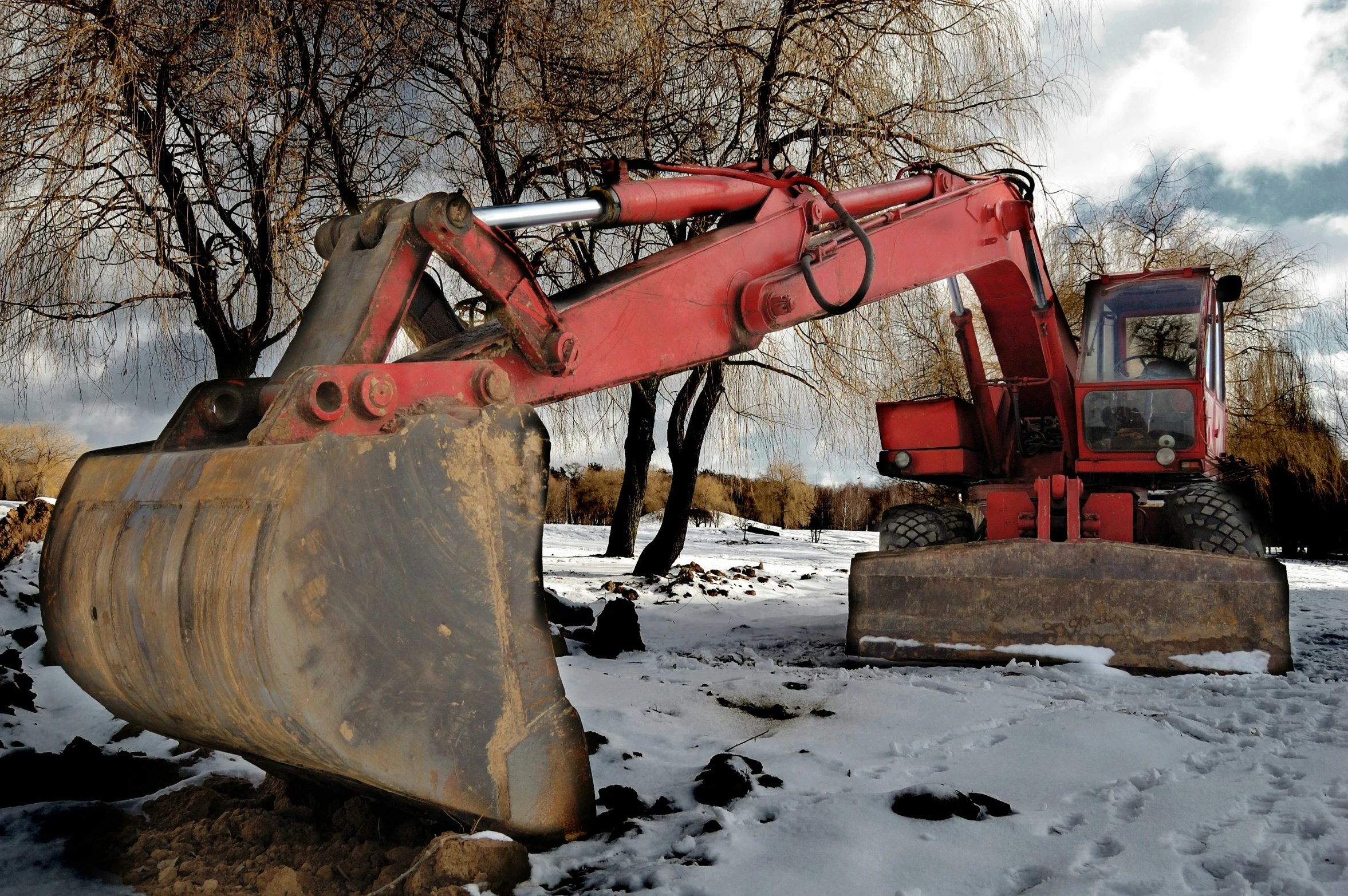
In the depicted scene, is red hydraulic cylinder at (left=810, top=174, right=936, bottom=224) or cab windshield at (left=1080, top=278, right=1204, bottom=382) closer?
red hydraulic cylinder at (left=810, top=174, right=936, bottom=224)

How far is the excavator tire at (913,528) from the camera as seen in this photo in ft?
19.6

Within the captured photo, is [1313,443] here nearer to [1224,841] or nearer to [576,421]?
[576,421]

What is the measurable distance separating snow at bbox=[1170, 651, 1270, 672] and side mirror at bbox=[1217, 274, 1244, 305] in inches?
88.1

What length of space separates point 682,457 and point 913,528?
354cm

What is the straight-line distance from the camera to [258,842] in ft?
7.32

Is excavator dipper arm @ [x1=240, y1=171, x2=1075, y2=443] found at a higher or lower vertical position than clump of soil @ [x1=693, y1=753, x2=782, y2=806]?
higher

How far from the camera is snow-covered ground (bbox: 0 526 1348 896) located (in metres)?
2.05

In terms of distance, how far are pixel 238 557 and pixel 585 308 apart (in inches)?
47.3

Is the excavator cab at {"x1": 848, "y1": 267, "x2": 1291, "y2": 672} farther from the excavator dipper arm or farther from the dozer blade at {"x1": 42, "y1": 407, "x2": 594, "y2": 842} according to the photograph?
the dozer blade at {"x1": 42, "y1": 407, "x2": 594, "y2": 842}

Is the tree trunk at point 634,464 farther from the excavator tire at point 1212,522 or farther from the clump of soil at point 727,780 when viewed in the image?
the clump of soil at point 727,780

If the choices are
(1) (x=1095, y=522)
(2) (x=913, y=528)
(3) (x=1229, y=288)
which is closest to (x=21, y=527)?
(2) (x=913, y=528)

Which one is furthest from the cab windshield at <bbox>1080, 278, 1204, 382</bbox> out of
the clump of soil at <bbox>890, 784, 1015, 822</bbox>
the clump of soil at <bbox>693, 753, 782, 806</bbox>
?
the clump of soil at <bbox>693, 753, 782, 806</bbox>

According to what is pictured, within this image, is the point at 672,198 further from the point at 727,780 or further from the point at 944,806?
the point at 944,806

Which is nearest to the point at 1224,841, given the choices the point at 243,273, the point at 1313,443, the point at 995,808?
the point at 995,808
